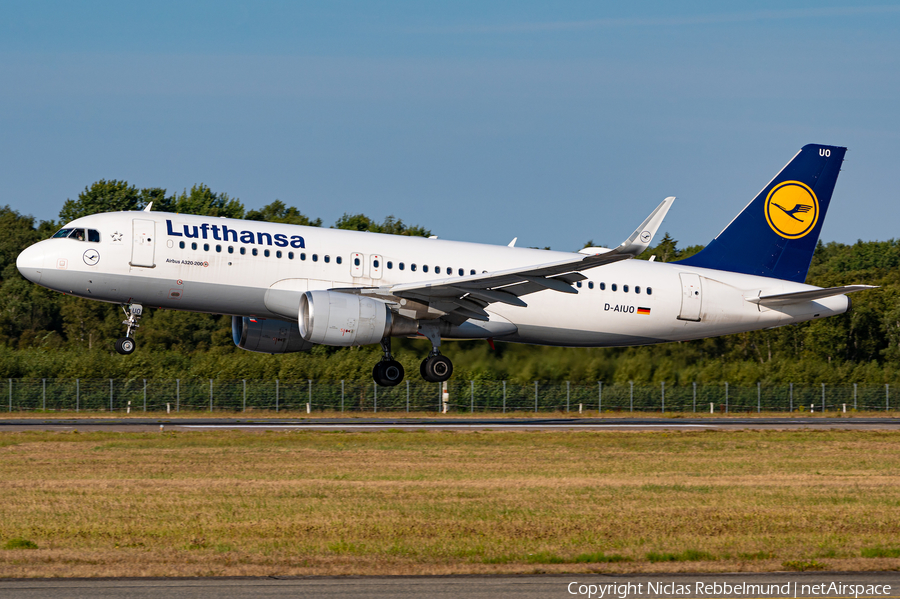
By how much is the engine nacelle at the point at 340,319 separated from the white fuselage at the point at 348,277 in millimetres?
1057

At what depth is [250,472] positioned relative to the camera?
26484 mm

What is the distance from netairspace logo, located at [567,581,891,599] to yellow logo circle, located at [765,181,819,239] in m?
26.1

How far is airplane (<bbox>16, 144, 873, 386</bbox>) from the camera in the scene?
2933cm

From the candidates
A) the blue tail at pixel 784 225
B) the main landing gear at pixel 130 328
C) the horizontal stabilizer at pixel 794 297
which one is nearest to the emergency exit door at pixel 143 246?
the main landing gear at pixel 130 328

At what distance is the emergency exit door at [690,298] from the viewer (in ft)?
115

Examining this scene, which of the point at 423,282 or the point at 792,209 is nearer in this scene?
the point at 423,282

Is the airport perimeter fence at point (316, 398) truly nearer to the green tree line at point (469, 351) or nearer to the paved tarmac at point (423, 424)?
the green tree line at point (469, 351)

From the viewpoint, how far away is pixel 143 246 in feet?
96.0

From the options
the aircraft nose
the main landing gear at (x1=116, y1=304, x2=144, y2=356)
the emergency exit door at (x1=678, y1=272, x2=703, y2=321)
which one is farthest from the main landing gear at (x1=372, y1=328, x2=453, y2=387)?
the aircraft nose

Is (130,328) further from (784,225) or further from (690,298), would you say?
(784,225)

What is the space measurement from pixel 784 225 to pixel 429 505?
22.1 metres

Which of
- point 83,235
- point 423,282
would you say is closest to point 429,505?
point 423,282

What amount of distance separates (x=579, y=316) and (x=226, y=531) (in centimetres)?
1844

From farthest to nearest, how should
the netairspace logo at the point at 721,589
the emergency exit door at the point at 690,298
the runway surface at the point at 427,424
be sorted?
the runway surface at the point at 427,424
the emergency exit door at the point at 690,298
the netairspace logo at the point at 721,589
